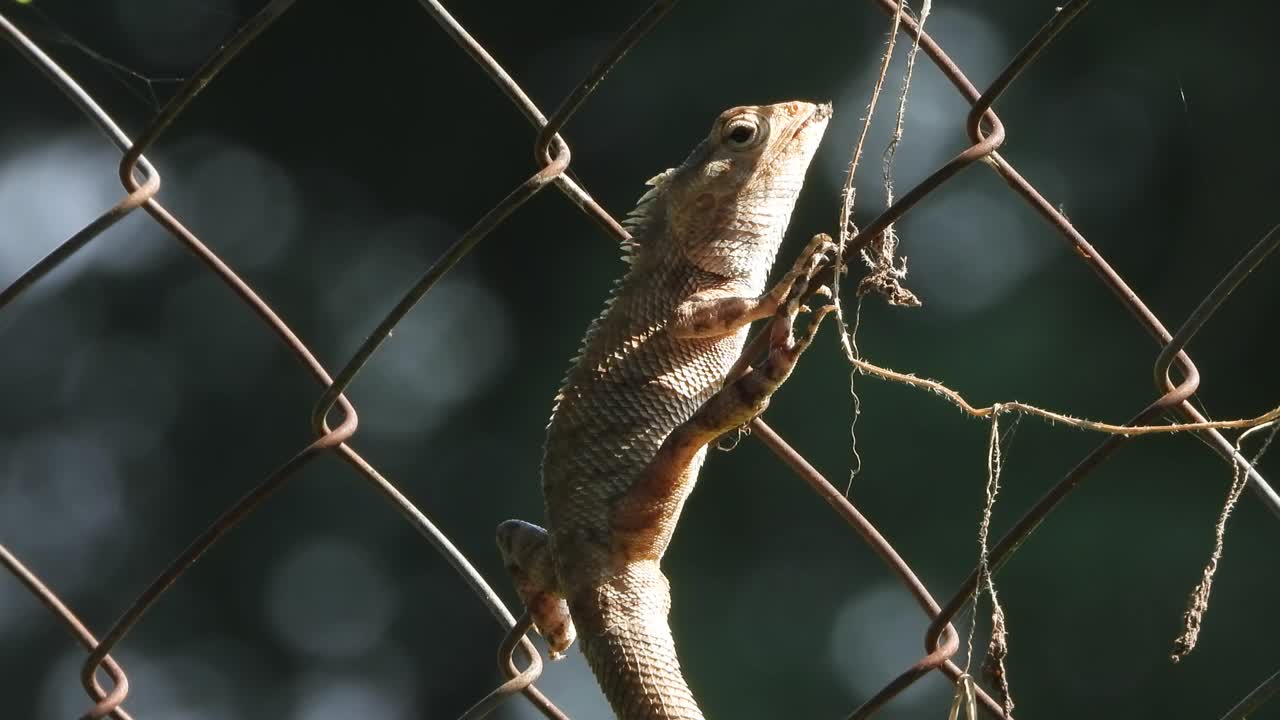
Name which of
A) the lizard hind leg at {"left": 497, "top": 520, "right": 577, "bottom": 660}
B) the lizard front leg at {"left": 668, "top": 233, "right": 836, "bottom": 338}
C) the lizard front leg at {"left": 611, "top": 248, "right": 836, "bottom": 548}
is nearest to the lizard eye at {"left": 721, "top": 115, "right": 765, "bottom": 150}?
the lizard front leg at {"left": 668, "top": 233, "right": 836, "bottom": 338}

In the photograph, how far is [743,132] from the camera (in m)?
2.33

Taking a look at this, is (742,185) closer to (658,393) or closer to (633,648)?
(658,393)

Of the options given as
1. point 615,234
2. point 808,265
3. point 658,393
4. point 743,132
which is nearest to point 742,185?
point 743,132

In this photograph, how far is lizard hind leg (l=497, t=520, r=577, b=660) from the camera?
86.4 inches

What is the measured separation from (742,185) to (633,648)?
790 millimetres

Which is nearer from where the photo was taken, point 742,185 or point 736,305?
point 736,305

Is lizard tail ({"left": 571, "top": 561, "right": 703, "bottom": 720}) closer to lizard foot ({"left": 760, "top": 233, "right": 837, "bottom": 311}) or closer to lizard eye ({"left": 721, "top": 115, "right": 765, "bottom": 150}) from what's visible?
lizard foot ({"left": 760, "top": 233, "right": 837, "bottom": 311})

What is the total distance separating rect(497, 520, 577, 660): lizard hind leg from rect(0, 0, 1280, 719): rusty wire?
6cm

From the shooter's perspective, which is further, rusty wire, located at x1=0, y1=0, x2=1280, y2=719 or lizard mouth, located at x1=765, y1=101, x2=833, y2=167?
lizard mouth, located at x1=765, y1=101, x2=833, y2=167

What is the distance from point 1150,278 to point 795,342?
3721 mm

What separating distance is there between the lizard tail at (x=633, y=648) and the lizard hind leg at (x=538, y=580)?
136 mm

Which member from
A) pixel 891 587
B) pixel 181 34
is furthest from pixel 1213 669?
pixel 181 34

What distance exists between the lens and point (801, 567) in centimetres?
592

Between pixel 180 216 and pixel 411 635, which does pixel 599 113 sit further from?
pixel 411 635
